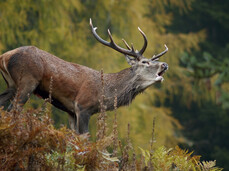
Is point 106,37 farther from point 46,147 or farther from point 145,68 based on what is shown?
point 46,147

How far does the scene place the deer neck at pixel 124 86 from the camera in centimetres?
802

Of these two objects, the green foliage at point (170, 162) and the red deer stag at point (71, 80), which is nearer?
the green foliage at point (170, 162)

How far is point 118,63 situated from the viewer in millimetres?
14688

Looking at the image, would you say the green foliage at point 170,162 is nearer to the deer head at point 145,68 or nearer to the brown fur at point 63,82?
the brown fur at point 63,82

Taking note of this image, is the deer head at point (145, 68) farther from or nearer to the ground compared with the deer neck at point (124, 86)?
farther from the ground

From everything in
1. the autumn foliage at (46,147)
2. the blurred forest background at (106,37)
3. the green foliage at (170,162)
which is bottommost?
the blurred forest background at (106,37)

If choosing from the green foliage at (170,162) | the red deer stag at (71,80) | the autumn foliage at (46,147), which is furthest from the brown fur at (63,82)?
the autumn foliage at (46,147)

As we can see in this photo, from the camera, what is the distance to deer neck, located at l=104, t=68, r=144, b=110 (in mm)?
8016

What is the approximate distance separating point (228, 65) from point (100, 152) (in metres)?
→ 12.4

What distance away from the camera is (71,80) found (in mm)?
7527

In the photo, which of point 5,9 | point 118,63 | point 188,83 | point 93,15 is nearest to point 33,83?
point 5,9

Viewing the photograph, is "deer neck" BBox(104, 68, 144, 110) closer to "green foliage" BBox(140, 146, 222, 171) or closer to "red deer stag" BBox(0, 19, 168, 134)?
"red deer stag" BBox(0, 19, 168, 134)

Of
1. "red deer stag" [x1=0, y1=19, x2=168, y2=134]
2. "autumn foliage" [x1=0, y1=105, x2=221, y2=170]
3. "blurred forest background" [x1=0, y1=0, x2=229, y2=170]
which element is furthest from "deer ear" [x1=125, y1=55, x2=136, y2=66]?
"autumn foliage" [x1=0, y1=105, x2=221, y2=170]

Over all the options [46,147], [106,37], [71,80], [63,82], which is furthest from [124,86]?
[106,37]
